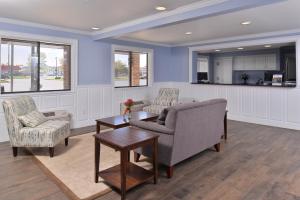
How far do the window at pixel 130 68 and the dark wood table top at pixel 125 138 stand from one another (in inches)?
154

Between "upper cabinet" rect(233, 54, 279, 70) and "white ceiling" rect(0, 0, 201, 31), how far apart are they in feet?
20.5

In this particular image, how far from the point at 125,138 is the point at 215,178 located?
4.25ft

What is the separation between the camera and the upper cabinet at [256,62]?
8.05 meters

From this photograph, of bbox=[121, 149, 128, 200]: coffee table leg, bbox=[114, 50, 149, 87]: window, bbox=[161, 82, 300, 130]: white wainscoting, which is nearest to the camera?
bbox=[121, 149, 128, 200]: coffee table leg

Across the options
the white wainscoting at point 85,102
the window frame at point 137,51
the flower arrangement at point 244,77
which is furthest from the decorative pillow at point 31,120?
the flower arrangement at point 244,77

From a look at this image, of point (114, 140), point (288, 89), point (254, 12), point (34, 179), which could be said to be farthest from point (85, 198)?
point (288, 89)

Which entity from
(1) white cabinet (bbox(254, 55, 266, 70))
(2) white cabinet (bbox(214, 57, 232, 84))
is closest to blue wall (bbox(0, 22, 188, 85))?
(2) white cabinet (bbox(214, 57, 232, 84))

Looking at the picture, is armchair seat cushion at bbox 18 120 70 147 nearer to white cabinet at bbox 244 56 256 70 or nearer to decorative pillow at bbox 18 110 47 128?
decorative pillow at bbox 18 110 47 128

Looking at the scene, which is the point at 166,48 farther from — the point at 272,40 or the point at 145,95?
the point at 272,40

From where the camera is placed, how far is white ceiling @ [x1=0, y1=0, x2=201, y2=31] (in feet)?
10.7

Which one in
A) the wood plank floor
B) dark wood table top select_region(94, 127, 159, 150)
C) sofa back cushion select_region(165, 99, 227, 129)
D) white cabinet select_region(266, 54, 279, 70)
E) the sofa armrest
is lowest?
the wood plank floor

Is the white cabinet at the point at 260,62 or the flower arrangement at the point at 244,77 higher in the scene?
the white cabinet at the point at 260,62

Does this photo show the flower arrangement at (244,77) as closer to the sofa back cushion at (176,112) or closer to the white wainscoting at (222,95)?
the white wainscoting at (222,95)

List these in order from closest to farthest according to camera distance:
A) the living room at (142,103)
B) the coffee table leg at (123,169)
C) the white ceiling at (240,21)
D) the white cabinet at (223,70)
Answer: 1. the coffee table leg at (123,169)
2. the living room at (142,103)
3. the white ceiling at (240,21)
4. the white cabinet at (223,70)
